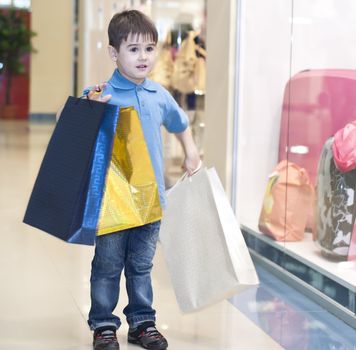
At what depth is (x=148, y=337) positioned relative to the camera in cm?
330

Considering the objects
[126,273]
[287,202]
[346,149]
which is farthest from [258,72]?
[126,273]

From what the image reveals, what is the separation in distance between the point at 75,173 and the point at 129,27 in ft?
1.90

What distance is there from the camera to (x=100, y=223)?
120 inches

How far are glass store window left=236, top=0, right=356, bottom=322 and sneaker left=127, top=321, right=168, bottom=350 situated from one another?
927 mm

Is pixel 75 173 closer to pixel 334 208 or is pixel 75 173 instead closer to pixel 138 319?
pixel 138 319

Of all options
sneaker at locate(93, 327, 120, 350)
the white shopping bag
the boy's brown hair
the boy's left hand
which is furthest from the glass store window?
the boy's brown hair

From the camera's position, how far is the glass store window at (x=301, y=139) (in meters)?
4.12

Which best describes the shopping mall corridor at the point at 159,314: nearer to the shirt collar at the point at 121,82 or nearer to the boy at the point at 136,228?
the boy at the point at 136,228

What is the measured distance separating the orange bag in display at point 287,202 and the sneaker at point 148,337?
1.44 metres

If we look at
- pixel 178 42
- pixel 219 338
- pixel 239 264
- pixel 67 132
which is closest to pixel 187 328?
pixel 219 338

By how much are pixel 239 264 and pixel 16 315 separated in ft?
3.63

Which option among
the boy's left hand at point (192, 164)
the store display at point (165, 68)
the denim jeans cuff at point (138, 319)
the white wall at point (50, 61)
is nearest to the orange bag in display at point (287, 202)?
the boy's left hand at point (192, 164)

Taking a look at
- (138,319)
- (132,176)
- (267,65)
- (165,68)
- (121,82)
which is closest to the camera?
(132,176)

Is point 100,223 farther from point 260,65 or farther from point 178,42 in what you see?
point 178,42
